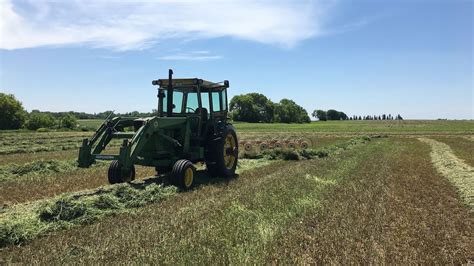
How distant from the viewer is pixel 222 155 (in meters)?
11.4

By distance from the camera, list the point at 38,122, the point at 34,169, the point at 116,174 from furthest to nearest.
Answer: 1. the point at 38,122
2. the point at 34,169
3. the point at 116,174

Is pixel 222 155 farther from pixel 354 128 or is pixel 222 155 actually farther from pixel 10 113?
pixel 354 128

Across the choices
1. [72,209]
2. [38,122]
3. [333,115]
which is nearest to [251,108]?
[38,122]

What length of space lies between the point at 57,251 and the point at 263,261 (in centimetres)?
255

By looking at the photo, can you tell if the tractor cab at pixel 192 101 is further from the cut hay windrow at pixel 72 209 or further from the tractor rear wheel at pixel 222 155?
the cut hay windrow at pixel 72 209

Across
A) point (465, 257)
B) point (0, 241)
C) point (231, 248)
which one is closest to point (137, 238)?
point (231, 248)

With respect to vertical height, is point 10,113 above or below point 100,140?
above

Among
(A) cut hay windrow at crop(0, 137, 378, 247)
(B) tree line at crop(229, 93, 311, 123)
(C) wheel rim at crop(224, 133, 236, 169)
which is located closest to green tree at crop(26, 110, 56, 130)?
(B) tree line at crop(229, 93, 311, 123)

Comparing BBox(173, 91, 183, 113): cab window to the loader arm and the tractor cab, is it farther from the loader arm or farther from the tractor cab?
the loader arm

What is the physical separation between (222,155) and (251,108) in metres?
92.1

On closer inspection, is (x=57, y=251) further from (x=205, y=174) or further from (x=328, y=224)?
(x=205, y=174)

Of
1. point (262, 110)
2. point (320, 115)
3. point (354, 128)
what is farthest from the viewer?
point (320, 115)

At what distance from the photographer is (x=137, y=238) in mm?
5504

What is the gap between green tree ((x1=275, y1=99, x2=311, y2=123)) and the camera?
113m
